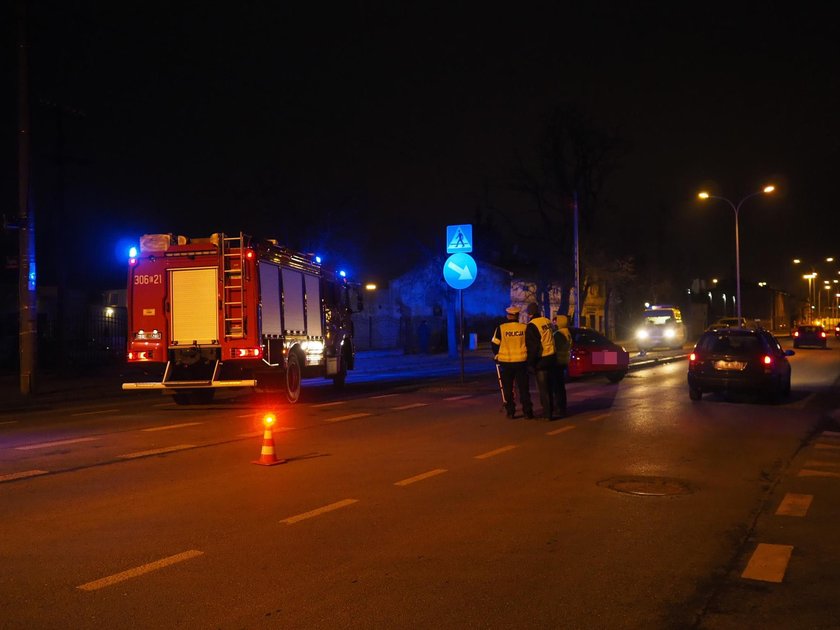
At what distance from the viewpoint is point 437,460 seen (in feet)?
32.6

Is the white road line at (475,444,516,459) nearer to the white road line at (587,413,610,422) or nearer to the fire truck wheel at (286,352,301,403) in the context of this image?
the white road line at (587,413,610,422)

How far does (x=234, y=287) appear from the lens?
16.0 meters

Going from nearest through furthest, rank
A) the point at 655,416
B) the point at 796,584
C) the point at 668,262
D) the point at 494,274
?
the point at 796,584 → the point at 655,416 → the point at 494,274 → the point at 668,262

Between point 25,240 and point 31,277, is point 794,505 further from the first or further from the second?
point 25,240

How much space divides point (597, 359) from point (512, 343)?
917 centimetres

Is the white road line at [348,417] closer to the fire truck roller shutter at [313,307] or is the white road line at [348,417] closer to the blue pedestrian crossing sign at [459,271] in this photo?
the fire truck roller shutter at [313,307]

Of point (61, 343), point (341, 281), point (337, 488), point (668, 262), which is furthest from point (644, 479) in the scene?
point (668, 262)

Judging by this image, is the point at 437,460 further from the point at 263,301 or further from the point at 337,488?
the point at 263,301

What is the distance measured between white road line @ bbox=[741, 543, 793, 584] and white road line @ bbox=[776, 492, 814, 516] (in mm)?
1200

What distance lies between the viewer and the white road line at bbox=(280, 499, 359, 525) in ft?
22.8

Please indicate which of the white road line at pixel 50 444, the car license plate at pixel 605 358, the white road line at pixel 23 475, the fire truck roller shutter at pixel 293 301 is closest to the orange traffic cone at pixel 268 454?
the white road line at pixel 23 475

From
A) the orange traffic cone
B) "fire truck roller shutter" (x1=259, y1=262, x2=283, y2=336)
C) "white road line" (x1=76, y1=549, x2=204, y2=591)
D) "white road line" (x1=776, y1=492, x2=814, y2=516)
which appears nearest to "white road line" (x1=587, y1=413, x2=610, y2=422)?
"white road line" (x1=776, y1=492, x2=814, y2=516)

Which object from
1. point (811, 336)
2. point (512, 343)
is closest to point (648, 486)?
point (512, 343)

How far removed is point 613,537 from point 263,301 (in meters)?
10.9
